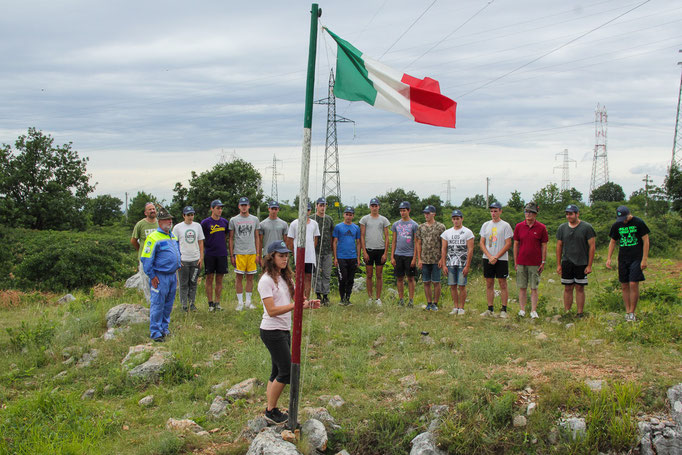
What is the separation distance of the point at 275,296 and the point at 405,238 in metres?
5.20

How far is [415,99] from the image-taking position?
18.1 feet

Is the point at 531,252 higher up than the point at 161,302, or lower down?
higher up

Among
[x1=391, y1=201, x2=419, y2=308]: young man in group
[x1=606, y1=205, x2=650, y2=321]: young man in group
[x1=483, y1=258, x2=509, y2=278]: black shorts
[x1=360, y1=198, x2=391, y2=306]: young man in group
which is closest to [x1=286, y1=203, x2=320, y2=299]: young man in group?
[x1=360, y1=198, x2=391, y2=306]: young man in group

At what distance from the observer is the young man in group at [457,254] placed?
955cm

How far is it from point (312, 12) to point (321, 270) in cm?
635

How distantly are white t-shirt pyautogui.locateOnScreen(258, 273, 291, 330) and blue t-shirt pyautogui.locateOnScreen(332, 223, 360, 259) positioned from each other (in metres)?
4.98

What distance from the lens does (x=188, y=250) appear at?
9633 millimetres

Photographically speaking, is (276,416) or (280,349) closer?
(280,349)

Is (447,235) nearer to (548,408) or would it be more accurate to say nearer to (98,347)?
(548,408)

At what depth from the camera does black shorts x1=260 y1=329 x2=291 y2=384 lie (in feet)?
17.6

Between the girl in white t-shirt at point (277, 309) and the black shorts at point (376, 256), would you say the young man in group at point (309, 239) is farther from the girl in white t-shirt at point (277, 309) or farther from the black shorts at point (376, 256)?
the girl in white t-shirt at point (277, 309)

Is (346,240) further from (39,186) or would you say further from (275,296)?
(39,186)

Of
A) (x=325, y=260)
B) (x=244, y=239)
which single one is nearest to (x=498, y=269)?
(x=325, y=260)

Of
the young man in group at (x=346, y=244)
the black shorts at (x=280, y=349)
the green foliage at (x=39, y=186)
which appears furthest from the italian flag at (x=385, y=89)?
the green foliage at (x=39, y=186)
